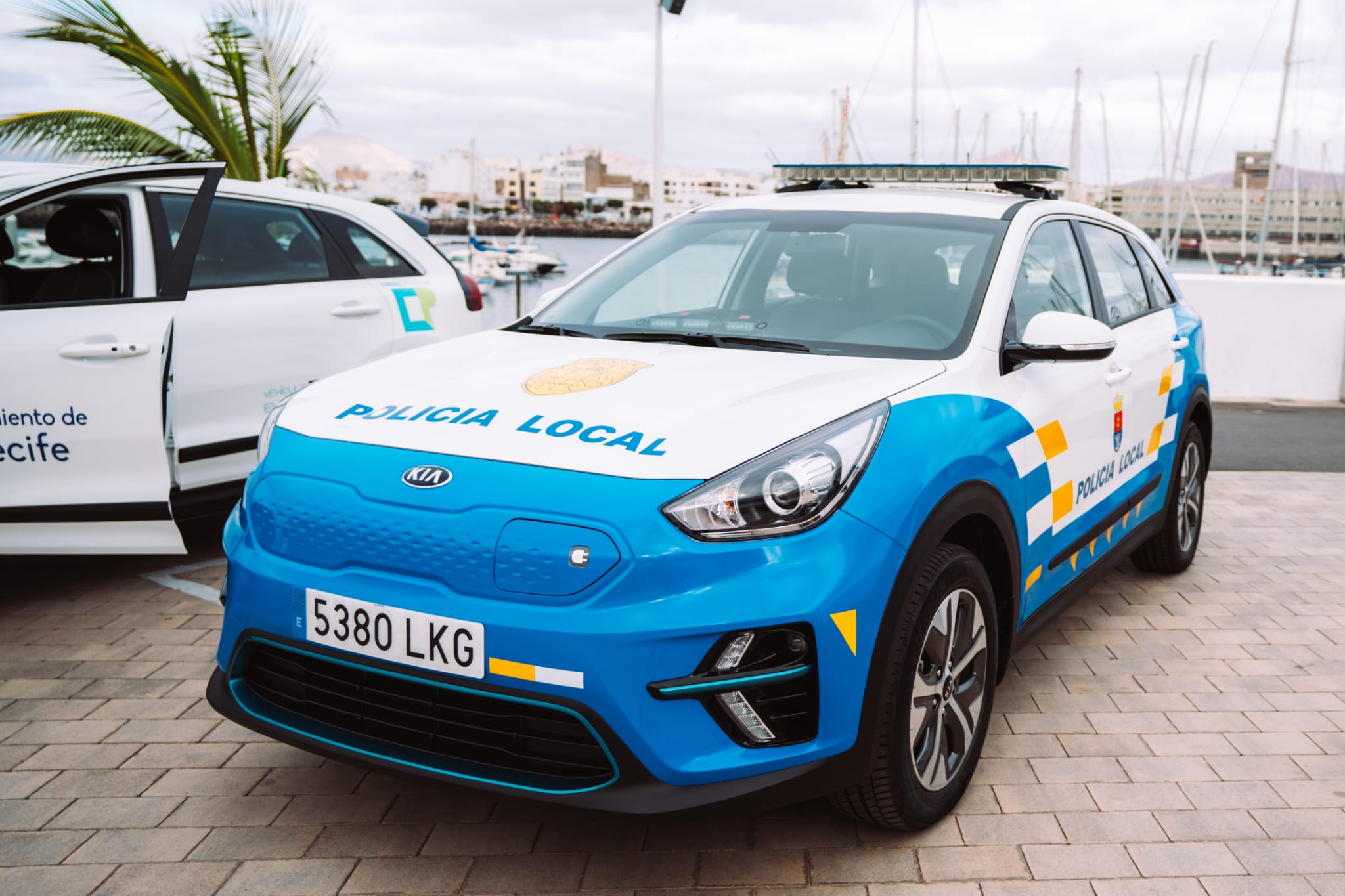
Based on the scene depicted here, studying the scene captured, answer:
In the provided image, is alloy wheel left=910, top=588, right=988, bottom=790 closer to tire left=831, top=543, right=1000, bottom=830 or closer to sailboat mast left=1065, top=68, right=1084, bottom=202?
tire left=831, top=543, right=1000, bottom=830

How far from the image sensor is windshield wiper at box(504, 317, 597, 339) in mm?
3477

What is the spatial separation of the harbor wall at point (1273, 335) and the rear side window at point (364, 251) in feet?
25.6

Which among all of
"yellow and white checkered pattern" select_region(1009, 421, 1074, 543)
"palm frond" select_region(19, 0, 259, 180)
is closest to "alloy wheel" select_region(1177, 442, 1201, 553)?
"yellow and white checkered pattern" select_region(1009, 421, 1074, 543)

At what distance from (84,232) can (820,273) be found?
3044 mm

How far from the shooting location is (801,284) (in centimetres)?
363

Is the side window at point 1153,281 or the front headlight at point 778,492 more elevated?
the side window at point 1153,281

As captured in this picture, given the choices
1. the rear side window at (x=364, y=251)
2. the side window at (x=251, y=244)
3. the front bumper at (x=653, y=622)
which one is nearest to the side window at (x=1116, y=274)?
the front bumper at (x=653, y=622)

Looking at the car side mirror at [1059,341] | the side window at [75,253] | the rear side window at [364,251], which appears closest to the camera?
the car side mirror at [1059,341]

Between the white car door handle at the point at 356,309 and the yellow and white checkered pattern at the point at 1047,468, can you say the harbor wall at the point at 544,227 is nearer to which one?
the white car door handle at the point at 356,309

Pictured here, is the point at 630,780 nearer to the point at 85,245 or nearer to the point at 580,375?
the point at 580,375

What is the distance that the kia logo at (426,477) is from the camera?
94.7 inches

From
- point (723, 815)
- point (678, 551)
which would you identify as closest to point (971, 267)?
point (678, 551)

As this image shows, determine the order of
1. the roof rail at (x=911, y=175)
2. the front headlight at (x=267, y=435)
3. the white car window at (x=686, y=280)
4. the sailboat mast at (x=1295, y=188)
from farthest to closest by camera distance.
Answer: the sailboat mast at (x=1295, y=188), the roof rail at (x=911, y=175), the white car window at (x=686, y=280), the front headlight at (x=267, y=435)

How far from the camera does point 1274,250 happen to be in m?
62.5
